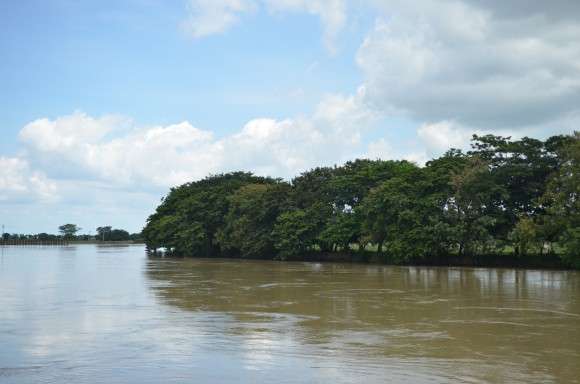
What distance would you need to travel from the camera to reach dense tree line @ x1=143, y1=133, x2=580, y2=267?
1480 inches

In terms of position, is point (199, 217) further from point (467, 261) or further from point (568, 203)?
point (568, 203)

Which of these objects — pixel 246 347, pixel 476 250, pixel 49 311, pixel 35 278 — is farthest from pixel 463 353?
pixel 476 250

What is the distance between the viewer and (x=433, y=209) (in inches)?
1715

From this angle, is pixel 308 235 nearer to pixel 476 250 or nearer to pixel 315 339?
pixel 476 250

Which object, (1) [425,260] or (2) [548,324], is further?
(1) [425,260]

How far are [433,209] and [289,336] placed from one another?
32353 mm

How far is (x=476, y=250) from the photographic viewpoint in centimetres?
4222

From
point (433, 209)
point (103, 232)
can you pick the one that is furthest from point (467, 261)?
point (103, 232)

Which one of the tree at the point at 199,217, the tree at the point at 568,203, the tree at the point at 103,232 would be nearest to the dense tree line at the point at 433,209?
the tree at the point at 568,203

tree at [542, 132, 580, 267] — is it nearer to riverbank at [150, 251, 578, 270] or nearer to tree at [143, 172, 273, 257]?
riverbank at [150, 251, 578, 270]

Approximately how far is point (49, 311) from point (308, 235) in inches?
1485

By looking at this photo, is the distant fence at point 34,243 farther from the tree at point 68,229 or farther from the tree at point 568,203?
the tree at point 568,203

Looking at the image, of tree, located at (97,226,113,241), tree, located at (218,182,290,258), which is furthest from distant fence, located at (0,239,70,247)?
tree, located at (218,182,290,258)

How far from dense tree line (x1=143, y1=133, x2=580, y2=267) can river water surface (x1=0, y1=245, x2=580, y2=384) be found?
49.8 ft
